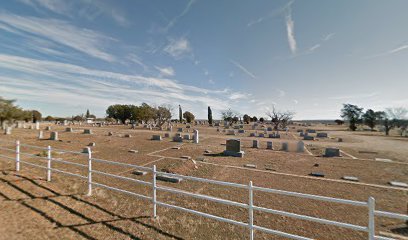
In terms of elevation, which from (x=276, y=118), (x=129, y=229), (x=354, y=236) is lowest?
(x=354, y=236)

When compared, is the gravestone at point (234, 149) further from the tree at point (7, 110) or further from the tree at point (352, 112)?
the tree at point (352, 112)

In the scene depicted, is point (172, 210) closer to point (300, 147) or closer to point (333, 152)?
point (333, 152)

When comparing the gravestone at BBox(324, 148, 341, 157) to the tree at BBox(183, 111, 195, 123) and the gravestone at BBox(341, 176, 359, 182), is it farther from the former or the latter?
the tree at BBox(183, 111, 195, 123)

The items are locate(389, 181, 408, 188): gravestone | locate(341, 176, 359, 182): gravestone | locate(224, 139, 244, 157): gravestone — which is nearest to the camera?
locate(389, 181, 408, 188): gravestone

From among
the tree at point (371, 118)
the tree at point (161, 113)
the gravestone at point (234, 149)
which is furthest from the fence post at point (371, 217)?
the tree at point (371, 118)

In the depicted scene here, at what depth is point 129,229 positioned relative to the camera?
14.1ft

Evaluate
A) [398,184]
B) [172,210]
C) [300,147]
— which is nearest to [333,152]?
[300,147]

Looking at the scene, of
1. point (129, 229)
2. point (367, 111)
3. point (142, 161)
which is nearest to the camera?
point (129, 229)

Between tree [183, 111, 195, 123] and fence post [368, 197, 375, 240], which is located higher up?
tree [183, 111, 195, 123]

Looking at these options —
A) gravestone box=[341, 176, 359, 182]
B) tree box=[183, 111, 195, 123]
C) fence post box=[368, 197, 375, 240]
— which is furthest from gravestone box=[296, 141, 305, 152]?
tree box=[183, 111, 195, 123]

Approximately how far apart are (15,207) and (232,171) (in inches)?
344

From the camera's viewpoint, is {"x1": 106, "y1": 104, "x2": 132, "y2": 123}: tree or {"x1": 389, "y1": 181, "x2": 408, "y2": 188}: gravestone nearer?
{"x1": 389, "y1": 181, "x2": 408, "y2": 188}: gravestone

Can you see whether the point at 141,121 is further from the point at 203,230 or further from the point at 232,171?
the point at 203,230

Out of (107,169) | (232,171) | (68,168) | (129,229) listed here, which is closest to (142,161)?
(107,169)
